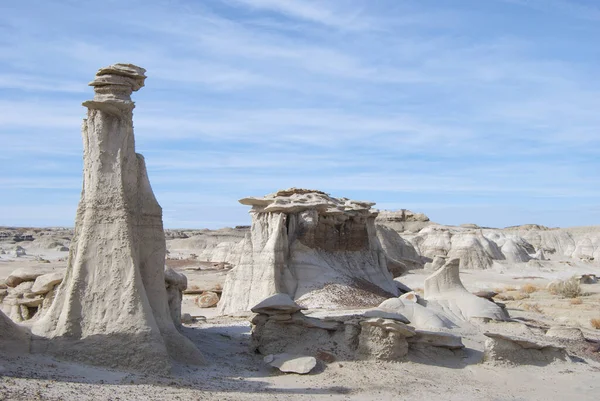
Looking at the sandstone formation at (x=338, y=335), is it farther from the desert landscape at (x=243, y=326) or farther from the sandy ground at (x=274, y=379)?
the sandy ground at (x=274, y=379)

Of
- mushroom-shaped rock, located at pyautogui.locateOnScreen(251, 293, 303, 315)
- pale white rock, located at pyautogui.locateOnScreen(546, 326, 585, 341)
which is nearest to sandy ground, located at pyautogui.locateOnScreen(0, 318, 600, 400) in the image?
mushroom-shaped rock, located at pyautogui.locateOnScreen(251, 293, 303, 315)

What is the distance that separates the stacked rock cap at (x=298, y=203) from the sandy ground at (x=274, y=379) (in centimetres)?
398

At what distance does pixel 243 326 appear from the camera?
1526 centimetres

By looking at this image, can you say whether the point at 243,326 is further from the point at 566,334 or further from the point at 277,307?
the point at 566,334

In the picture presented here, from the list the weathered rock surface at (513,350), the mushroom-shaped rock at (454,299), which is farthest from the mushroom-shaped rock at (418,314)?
the weathered rock surface at (513,350)

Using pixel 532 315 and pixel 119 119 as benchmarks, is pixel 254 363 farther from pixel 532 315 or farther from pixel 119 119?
pixel 532 315

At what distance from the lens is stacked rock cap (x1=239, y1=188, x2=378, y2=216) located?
19.5 metres

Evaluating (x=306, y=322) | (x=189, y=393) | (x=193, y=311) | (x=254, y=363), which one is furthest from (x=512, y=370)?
(x=193, y=311)

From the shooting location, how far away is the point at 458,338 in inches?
525

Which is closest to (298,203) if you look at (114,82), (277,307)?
(277,307)

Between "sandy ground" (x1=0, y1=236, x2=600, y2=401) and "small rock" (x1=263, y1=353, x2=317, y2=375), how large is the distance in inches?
5.1

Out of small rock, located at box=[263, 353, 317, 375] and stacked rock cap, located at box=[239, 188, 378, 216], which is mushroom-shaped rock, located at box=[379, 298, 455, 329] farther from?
stacked rock cap, located at box=[239, 188, 378, 216]

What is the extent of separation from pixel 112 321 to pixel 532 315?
49.1 feet

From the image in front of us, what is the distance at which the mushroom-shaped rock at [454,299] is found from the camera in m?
16.6
